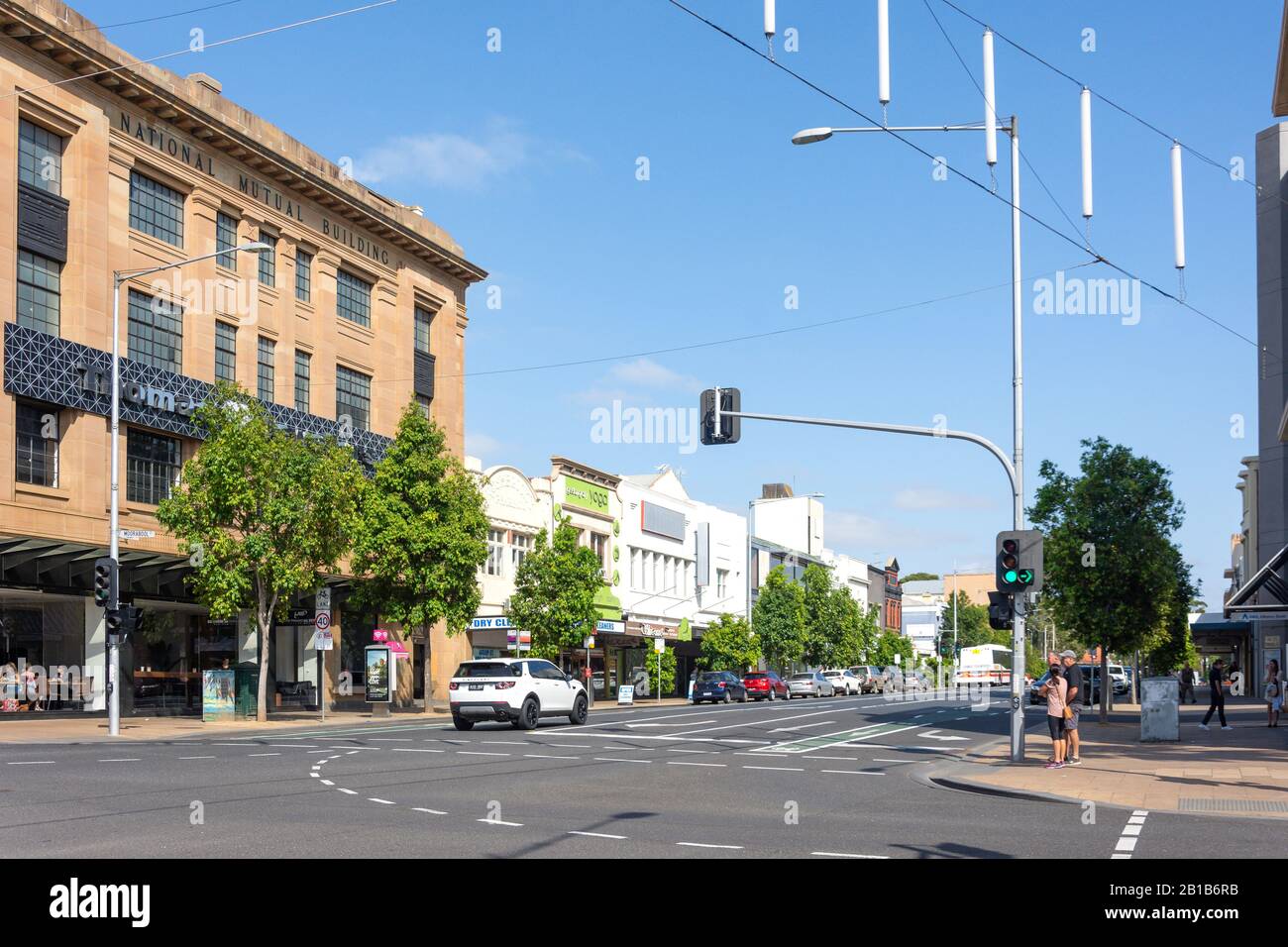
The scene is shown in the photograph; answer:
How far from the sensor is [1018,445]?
945 inches

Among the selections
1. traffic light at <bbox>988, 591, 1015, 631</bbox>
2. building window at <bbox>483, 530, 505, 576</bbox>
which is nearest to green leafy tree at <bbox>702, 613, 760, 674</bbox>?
building window at <bbox>483, 530, 505, 576</bbox>

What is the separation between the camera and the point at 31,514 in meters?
35.5

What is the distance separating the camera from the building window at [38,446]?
35844mm

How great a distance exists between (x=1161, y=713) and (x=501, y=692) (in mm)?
14519

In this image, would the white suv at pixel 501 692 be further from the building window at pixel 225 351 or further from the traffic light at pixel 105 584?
the building window at pixel 225 351

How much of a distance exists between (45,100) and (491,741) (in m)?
22.2

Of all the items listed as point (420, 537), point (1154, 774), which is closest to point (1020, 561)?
point (1154, 774)

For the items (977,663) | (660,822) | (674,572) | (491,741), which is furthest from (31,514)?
(977,663)

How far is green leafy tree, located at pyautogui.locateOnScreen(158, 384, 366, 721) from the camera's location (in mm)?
36375

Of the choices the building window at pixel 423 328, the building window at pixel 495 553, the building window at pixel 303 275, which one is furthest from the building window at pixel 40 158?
the building window at pixel 495 553

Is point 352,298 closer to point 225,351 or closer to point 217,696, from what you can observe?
point 225,351

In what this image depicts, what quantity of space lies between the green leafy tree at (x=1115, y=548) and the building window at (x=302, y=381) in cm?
2571

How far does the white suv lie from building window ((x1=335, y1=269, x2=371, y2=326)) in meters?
22.7

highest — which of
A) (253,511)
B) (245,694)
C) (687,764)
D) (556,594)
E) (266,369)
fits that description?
(266,369)
